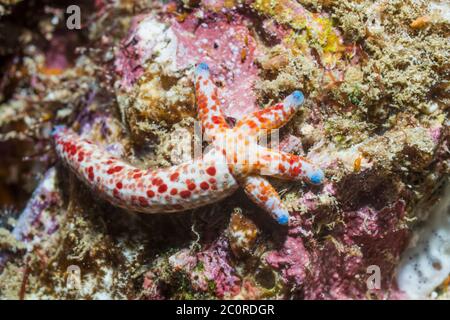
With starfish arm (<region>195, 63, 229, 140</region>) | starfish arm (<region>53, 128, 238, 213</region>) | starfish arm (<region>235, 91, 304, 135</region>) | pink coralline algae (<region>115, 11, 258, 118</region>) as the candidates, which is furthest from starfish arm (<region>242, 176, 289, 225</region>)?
pink coralline algae (<region>115, 11, 258, 118</region>)

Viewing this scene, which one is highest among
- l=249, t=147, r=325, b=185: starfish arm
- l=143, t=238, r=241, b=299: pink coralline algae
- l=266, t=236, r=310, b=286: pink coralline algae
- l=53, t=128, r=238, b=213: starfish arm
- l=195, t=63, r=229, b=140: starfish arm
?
l=195, t=63, r=229, b=140: starfish arm

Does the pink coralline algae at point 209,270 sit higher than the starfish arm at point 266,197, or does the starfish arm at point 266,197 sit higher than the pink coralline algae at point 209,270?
the starfish arm at point 266,197

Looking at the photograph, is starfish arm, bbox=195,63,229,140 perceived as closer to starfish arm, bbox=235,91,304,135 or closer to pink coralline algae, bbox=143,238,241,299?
starfish arm, bbox=235,91,304,135

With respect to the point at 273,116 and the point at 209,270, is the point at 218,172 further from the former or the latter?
the point at 209,270

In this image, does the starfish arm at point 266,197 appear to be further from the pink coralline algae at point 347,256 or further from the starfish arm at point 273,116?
the starfish arm at point 273,116

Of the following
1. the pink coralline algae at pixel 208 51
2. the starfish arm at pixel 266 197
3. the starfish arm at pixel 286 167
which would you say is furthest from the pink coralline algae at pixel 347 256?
the pink coralline algae at pixel 208 51

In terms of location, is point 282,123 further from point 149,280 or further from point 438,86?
point 149,280

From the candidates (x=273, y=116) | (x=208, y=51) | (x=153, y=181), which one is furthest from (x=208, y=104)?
(x=153, y=181)
